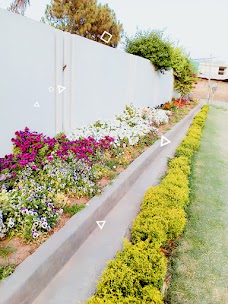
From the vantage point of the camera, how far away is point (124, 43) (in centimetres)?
1317

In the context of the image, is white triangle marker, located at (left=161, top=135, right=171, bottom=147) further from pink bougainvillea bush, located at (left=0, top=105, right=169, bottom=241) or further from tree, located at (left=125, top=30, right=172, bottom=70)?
tree, located at (left=125, top=30, right=172, bottom=70)

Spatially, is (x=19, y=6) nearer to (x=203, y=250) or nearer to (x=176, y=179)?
(x=176, y=179)

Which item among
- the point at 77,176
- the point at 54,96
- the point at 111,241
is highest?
the point at 54,96

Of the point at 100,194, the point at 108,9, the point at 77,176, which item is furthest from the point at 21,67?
the point at 108,9

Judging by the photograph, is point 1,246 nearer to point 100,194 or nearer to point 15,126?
point 100,194

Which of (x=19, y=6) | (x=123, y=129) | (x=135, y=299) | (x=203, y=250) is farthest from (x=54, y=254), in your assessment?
(x=19, y=6)

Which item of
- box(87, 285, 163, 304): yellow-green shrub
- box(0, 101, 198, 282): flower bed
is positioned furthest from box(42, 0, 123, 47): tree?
box(87, 285, 163, 304): yellow-green shrub

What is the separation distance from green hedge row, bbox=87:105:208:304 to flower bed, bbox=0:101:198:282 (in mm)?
834

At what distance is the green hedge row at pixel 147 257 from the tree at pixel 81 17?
19009 mm

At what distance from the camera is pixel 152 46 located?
1230 cm

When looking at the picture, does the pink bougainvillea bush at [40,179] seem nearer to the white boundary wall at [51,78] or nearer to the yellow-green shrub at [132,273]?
the white boundary wall at [51,78]

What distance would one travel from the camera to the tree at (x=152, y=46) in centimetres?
1230

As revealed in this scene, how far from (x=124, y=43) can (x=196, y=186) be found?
9.86 metres

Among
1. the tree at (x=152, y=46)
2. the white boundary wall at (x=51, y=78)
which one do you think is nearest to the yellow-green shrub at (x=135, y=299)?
the white boundary wall at (x=51, y=78)
